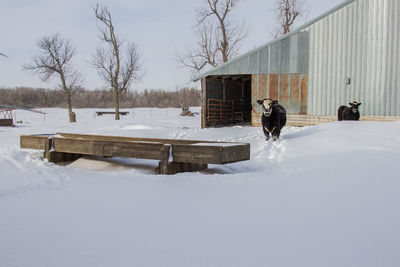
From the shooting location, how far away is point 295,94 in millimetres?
15203

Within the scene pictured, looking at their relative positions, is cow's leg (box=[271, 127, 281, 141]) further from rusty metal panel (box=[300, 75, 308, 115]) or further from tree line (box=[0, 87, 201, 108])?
tree line (box=[0, 87, 201, 108])

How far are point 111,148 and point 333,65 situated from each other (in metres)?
11.1

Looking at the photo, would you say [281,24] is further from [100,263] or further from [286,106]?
[100,263]

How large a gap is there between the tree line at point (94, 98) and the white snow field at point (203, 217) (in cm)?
5218

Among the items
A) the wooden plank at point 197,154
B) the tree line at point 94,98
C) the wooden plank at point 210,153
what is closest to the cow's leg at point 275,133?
the wooden plank at point 210,153

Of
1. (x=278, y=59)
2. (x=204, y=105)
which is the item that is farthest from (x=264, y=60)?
(x=204, y=105)

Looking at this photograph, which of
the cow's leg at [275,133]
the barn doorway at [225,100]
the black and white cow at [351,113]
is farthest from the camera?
the barn doorway at [225,100]

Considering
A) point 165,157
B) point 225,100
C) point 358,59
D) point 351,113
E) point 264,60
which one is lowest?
point 165,157

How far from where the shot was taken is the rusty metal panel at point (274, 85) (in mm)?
15453

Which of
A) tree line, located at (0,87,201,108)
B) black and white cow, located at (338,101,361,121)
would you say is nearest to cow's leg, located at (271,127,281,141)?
black and white cow, located at (338,101,361,121)

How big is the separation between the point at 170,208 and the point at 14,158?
4345 millimetres

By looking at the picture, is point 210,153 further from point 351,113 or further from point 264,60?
point 264,60

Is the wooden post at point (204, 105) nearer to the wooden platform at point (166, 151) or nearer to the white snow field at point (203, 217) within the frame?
the wooden platform at point (166, 151)

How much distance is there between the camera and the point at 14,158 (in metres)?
6.62
